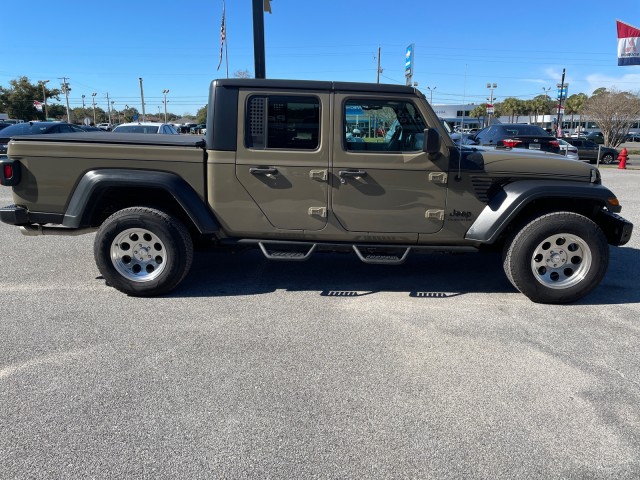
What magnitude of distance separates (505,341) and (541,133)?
12.7 metres

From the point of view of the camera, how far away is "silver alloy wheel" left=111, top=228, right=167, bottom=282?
451 centimetres

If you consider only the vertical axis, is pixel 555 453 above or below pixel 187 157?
below

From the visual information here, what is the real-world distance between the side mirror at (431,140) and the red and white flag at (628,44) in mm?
21549

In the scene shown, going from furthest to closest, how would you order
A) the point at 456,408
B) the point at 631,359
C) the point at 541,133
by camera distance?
1. the point at 541,133
2. the point at 631,359
3. the point at 456,408

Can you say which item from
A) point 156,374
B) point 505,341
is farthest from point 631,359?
point 156,374

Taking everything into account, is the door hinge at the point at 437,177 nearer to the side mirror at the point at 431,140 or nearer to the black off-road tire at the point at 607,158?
the side mirror at the point at 431,140

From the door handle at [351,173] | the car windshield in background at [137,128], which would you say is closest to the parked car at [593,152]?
the car windshield in background at [137,128]

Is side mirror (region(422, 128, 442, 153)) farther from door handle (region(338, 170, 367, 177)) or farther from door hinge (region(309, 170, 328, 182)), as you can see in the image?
door hinge (region(309, 170, 328, 182))

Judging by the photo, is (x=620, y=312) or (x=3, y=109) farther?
(x=3, y=109)

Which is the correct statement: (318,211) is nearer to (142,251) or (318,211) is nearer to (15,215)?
(142,251)

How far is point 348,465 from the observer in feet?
7.84

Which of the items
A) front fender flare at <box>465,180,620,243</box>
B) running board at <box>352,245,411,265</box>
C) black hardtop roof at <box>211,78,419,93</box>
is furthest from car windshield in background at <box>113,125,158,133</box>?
front fender flare at <box>465,180,620,243</box>

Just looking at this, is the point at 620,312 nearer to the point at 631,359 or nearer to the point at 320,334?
the point at 631,359

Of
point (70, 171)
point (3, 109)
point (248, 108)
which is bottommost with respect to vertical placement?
point (70, 171)
